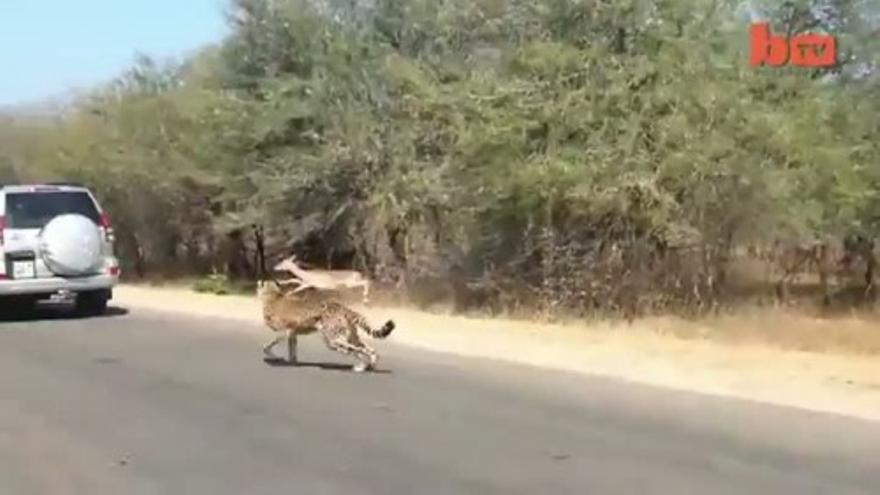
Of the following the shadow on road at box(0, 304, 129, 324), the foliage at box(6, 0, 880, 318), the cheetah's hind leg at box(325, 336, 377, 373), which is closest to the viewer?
the cheetah's hind leg at box(325, 336, 377, 373)

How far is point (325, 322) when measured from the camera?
612 inches

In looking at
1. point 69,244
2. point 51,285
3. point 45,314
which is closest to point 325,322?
point 69,244

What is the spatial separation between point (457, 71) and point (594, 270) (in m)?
4.29

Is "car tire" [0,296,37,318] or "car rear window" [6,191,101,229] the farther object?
"car tire" [0,296,37,318]

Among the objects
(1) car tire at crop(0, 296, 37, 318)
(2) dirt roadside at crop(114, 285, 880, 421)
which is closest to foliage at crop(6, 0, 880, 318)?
(2) dirt roadside at crop(114, 285, 880, 421)

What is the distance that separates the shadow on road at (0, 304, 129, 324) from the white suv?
0.40m

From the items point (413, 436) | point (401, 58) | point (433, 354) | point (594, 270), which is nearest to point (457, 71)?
point (401, 58)

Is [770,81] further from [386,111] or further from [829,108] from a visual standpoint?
[386,111]

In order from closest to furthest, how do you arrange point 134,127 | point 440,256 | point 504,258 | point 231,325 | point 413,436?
point 413,436, point 231,325, point 504,258, point 440,256, point 134,127

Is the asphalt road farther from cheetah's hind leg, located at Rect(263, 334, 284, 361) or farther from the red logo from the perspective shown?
the red logo

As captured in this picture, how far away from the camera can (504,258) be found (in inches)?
992

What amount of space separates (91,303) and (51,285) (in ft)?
4.73

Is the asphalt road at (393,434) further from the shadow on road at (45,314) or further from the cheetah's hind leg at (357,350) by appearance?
the shadow on road at (45,314)

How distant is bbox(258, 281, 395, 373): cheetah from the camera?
50.9 feet
